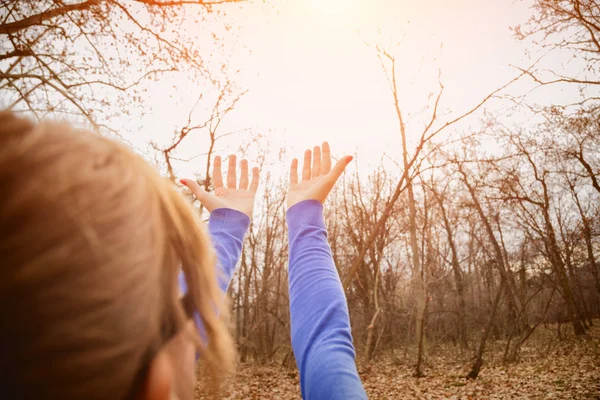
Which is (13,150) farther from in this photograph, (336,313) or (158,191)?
(336,313)

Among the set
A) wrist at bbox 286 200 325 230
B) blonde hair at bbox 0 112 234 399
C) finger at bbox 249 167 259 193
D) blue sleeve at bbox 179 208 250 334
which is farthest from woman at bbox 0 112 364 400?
finger at bbox 249 167 259 193

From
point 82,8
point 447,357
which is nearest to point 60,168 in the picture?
point 82,8

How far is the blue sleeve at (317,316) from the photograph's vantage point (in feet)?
2.37

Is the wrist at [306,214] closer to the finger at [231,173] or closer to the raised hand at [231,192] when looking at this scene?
the raised hand at [231,192]

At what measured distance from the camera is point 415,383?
11.4 m

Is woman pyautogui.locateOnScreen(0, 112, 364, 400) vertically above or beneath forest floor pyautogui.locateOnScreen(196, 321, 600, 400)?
above

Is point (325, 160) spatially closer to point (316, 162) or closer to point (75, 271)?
point (316, 162)

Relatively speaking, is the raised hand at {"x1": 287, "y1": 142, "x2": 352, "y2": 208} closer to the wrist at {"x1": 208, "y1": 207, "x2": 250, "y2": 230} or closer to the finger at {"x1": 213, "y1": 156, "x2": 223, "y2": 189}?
the wrist at {"x1": 208, "y1": 207, "x2": 250, "y2": 230}

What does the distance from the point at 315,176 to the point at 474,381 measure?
1277 cm

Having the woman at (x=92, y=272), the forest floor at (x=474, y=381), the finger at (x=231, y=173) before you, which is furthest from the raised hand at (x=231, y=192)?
the forest floor at (x=474, y=381)

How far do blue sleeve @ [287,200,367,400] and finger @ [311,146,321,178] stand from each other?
247mm

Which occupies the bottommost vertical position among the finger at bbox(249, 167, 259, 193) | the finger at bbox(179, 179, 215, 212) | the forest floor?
the forest floor

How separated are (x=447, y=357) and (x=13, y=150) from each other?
2051 cm

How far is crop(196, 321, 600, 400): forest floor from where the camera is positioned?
9.61 metres
